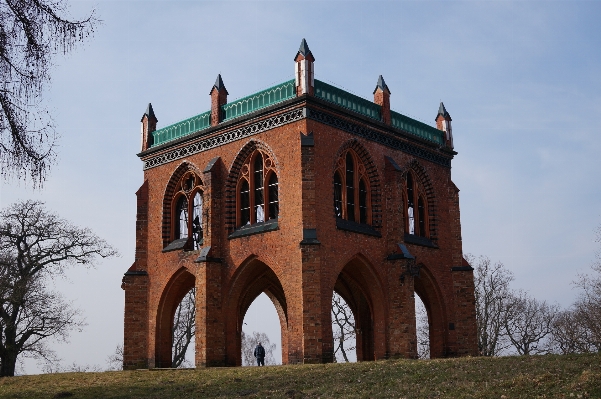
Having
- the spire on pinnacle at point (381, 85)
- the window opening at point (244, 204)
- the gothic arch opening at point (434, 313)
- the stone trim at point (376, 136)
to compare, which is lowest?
the gothic arch opening at point (434, 313)

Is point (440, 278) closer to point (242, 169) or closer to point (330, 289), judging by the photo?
point (330, 289)

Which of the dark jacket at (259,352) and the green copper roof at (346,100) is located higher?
the green copper roof at (346,100)

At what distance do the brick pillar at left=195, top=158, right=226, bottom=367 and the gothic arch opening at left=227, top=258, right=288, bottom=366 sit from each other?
0.42 m

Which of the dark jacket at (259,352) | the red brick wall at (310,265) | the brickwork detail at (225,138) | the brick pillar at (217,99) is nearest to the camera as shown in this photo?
the red brick wall at (310,265)

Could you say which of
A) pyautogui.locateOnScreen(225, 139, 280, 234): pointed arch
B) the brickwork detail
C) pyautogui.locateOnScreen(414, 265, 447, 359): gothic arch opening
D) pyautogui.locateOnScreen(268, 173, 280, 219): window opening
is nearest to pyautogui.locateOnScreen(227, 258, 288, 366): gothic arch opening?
pyautogui.locateOnScreen(225, 139, 280, 234): pointed arch

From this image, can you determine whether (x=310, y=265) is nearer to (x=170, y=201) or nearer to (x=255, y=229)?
(x=255, y=229)

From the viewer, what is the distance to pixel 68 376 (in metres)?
22.1

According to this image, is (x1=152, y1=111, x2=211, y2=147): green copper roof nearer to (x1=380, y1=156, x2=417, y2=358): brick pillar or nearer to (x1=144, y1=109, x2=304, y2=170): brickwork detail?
(x1=144, y1=109, x2=304, y2=170): brickwork detail

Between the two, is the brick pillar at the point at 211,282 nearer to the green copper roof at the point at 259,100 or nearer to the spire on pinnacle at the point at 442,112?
the green copper roof at the point at 259,100

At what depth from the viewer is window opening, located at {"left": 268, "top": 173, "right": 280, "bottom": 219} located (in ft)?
81.4

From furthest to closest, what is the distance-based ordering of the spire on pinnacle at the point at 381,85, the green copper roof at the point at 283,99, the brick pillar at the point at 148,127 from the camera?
the brick pillar at the point at 148,127, the spire on pinnacle at the point at 381,85, the green copper roof at the point at 283,99

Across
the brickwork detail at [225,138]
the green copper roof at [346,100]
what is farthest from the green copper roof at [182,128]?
the green copper roof at [346,100]

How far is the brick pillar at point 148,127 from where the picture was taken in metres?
29.4

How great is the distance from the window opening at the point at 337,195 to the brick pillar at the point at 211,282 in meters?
4.20
